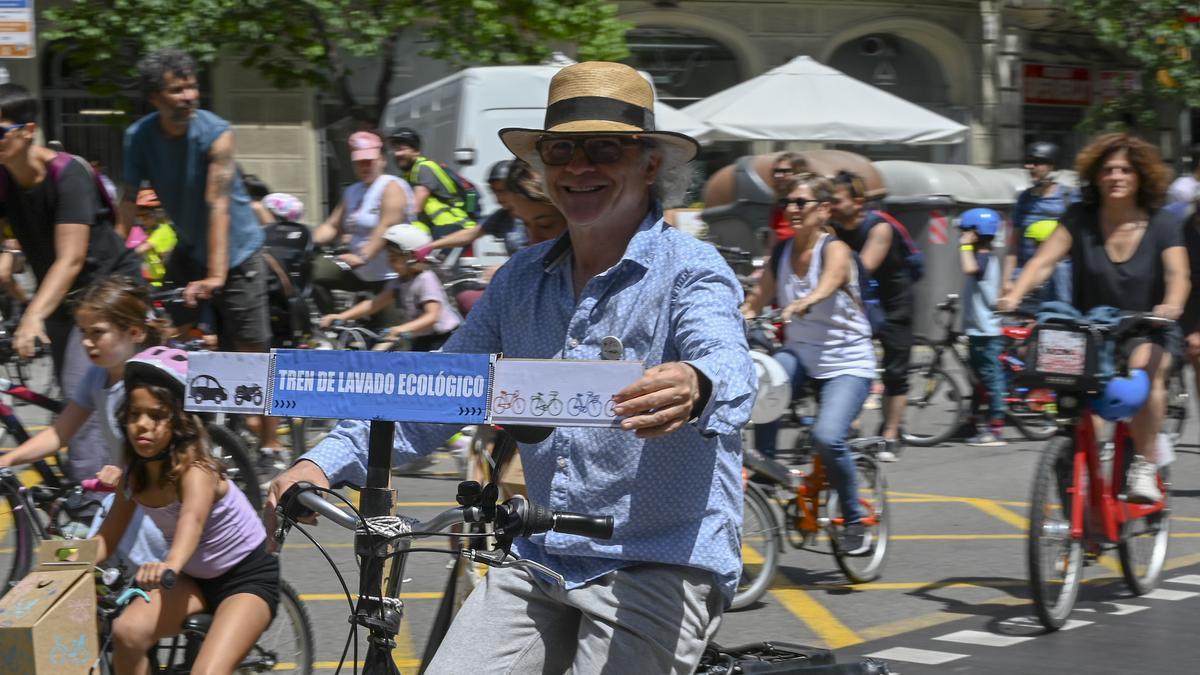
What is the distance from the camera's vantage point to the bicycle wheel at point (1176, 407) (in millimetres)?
11273

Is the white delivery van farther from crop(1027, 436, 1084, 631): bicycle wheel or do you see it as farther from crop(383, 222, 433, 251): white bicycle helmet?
crop(1027, 436, 1084, 631): bicycle wheel

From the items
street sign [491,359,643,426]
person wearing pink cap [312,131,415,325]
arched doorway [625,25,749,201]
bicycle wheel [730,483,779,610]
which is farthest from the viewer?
arched doorway [625,25,749,201]

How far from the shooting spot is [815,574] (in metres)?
7.45

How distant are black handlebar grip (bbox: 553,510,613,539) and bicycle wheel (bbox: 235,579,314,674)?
2.20 meters

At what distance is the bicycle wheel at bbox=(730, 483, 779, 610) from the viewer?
6766mm

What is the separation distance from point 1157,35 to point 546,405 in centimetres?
2210

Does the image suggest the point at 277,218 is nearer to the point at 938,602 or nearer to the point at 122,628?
the point at 938,602

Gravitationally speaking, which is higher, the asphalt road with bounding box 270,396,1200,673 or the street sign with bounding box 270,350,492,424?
the street sign with bounding box 270,350,492,424

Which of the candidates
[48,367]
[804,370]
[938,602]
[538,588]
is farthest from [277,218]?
[538,588]

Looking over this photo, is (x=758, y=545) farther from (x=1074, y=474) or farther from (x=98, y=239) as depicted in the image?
(x=98, y=239)

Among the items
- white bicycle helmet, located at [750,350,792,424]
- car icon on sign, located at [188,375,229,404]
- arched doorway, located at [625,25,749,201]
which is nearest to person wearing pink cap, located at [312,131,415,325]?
white bicycle helmet, located at [750,350,792,424]

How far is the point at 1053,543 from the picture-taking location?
6.38 m

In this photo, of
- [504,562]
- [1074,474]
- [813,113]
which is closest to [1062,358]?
[1074,474]

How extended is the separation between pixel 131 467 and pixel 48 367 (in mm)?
6617
